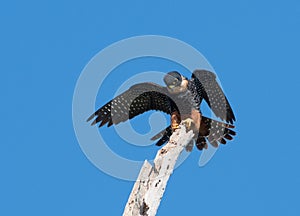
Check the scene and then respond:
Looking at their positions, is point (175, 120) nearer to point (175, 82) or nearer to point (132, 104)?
point (175, 82)

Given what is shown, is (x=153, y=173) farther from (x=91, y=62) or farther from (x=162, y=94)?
(x=162, y=94)

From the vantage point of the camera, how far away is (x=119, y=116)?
1194 centimetres

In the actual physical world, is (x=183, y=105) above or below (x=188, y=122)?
above

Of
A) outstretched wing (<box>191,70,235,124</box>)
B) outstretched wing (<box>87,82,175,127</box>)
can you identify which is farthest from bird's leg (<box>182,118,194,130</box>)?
outstretched wing (<box>87,82,175,127</box>)

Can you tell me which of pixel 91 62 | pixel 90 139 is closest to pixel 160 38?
pixel 91 62

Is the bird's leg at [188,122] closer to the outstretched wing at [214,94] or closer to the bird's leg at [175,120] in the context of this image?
the bird's leg at [175,120]

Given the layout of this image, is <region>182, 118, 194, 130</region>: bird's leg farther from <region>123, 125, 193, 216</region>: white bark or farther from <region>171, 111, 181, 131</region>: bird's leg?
<region>123, 125, 193, 216</region>: white bark

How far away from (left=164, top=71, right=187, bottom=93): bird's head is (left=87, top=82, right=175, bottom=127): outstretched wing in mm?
187

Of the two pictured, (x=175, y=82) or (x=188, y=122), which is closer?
(x=188, y=122)

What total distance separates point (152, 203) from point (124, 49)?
3.02 metres

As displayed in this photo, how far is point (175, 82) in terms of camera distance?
11430mm

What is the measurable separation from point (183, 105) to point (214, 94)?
0.52 meters

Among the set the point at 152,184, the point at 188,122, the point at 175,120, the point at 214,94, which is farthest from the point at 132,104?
the point at 152,184

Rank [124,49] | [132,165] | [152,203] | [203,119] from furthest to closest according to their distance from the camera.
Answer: [203,119], [124,49], [132,165], [152,203]
